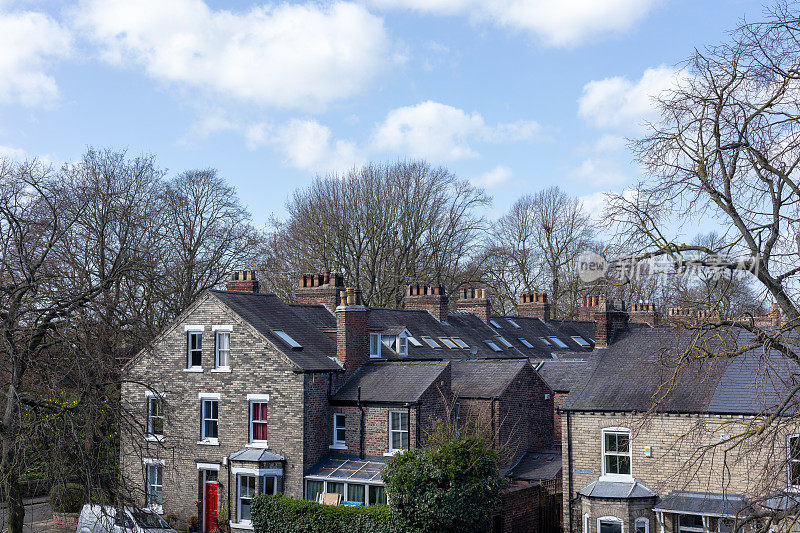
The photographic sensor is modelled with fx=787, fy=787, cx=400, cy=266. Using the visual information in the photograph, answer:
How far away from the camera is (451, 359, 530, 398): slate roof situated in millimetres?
30141

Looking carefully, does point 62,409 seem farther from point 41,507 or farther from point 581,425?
point 41,507

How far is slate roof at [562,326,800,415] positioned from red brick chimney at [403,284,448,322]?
47.6 feet

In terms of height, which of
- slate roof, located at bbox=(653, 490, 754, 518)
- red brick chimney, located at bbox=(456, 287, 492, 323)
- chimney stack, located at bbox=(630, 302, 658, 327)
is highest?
red brick chimney, located at bbox=(456, 287, 492, 323)

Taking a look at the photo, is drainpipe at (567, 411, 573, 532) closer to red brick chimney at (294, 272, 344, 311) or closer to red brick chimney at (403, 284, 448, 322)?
red brick chimney at (294, 272, 344, 311)

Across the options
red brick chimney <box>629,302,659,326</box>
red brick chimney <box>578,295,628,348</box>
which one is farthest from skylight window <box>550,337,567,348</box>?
red brick chimney <box>578,295,628,348</box>

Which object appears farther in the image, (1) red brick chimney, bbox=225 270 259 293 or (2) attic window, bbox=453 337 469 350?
(2) attic window, bbox=453 337 469 350

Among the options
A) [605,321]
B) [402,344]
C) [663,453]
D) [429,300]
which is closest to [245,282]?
[402,344]

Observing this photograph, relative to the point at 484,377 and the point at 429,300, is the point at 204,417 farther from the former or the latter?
the point at 429,300

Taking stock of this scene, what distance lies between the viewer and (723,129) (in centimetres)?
1408

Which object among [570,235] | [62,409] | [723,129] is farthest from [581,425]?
[570,235]

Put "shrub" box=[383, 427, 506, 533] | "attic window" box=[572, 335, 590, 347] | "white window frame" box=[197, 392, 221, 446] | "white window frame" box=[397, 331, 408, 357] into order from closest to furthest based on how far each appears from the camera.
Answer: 1. "shrub" box=[383, 427, 506, 533]
2. "white window frame" box=[197, 392, 221, 446]
3. "white window frame" box=[397, 331, 408, 357]
4. "attic window" box=[572, 335, 590, 347]

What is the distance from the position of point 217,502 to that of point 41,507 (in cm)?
1057

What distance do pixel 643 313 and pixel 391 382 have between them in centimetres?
1872

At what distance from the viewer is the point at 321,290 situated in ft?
122
